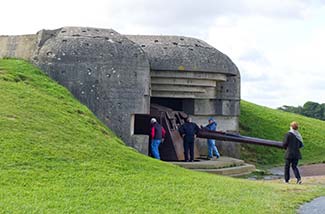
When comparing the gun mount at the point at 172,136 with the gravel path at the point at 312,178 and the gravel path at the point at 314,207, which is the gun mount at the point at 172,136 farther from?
the gravel path at the point at 314,207

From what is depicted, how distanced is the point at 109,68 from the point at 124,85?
472mm

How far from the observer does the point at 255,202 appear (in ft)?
25.6

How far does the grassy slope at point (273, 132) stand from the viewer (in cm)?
1850

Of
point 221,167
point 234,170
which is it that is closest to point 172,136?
point 221,167

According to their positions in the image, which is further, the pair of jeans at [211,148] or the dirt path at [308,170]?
the pair of jeans at [211,148]

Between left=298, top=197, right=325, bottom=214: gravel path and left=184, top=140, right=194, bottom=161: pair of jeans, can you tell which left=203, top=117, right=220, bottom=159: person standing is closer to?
left=184, top=140, right=194, bottom=161: pair of jeans

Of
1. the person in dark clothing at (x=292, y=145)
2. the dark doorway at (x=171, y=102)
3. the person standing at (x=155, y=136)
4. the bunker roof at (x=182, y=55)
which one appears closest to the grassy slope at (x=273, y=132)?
the dark doorway at (x=171, y=102)

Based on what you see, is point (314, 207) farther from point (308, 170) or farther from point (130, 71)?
point (308, 170)

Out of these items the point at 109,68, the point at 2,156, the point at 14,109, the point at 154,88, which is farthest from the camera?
the point at 154,88

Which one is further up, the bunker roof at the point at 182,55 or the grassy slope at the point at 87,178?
the bunker roof at the point at 182,55

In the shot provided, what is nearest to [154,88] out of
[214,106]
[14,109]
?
[214,106]

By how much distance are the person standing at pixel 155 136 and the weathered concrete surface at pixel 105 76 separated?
228mm

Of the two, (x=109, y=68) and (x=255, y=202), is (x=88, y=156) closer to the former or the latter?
(x=255, y=202)

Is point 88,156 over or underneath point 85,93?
underneath
